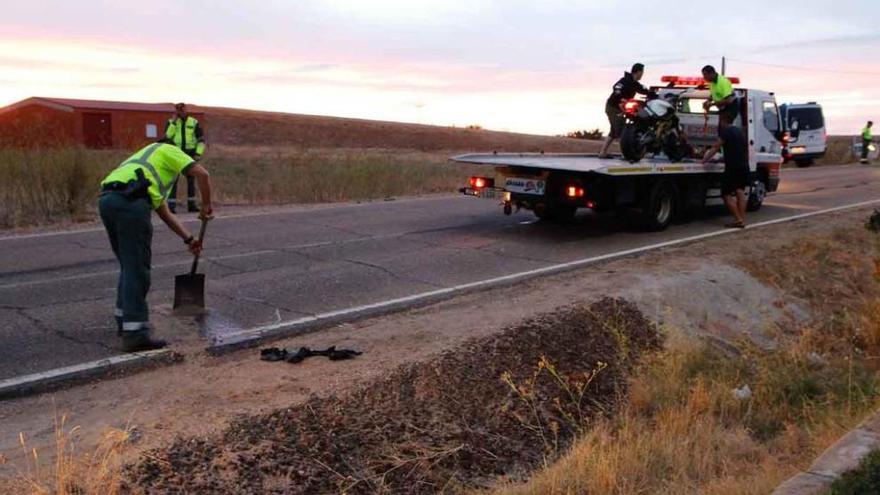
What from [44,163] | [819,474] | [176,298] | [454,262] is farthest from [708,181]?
[44,163]

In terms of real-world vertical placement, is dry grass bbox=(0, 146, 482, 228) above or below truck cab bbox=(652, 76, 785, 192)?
below

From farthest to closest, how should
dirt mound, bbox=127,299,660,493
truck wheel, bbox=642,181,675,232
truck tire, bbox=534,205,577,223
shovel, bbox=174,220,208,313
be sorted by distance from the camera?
1. truck tire, bbox=534,205,577,223
2. truck wheel, bbox=642,181,675,232
3. shovel, bbox=174,220,208,313
4. dirt mound, bbox=127,299,660,493

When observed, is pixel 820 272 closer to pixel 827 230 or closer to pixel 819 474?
pixel 827 230

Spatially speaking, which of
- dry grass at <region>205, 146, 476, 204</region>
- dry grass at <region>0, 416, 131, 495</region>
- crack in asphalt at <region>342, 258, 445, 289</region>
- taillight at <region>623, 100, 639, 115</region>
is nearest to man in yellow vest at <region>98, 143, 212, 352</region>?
dry grass at <region>0, 416, 131, 495</region>

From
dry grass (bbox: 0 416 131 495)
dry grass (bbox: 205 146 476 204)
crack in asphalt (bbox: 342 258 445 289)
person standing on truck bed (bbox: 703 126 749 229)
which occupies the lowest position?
dry grass (bbox: 0 416 131 495)

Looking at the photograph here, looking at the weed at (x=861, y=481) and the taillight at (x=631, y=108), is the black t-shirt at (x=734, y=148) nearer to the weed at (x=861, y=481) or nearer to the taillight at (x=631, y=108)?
the taillight at (x=631, y=108)

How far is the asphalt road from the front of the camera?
6.84m

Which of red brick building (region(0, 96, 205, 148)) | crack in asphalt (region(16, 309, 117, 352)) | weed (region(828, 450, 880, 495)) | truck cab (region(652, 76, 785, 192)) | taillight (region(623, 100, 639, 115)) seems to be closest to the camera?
weed (region(828, 450, 880, 495))

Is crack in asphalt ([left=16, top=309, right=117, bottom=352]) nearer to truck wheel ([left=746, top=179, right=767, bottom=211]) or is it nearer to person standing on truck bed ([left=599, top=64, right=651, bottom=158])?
person standing on truck bed ([left=599, top=64, right=651, bottom=158])

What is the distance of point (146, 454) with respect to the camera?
4152 millimetres

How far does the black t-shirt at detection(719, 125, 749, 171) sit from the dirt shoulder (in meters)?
1.67

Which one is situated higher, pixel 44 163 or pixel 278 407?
pixel 44 163

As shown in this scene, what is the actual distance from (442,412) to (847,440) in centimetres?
231

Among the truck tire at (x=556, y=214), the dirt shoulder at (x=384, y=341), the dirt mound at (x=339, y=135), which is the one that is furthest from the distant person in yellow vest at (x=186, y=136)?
the dirt mound at (x=339, y=135)
